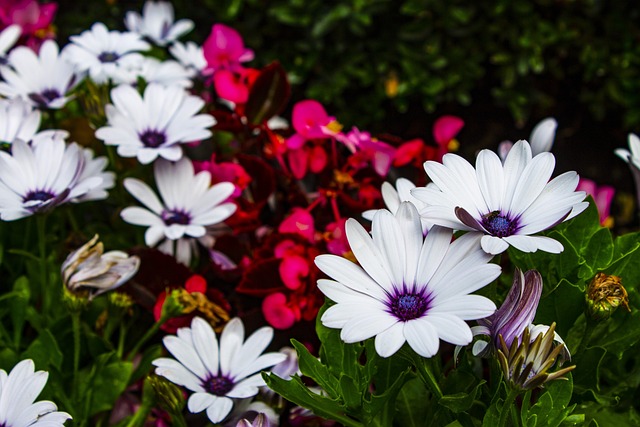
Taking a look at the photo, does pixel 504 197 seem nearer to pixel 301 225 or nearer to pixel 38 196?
pixel 301 225

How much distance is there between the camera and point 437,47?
2471 millimetres

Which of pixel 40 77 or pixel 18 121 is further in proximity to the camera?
pixel 40 77

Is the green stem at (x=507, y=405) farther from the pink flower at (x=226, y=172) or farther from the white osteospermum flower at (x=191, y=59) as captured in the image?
the white osteospermum flower at (x=191, y=59)

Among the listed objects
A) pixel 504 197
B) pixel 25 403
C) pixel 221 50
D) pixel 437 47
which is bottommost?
pixel 437 47

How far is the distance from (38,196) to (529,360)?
2.07ft

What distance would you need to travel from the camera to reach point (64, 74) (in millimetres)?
1252

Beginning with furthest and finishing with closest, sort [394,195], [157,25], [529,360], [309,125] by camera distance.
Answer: [157,25]
[309,125]
[394,195]
[529,360]

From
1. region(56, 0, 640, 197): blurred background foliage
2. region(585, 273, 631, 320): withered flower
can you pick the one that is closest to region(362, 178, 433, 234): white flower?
region(585, 273, 631, 320): withered flower

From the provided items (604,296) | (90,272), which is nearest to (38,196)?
(90,272)

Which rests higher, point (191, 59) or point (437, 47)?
point (191, 59)

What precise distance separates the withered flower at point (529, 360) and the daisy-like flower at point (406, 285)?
44 millimetres

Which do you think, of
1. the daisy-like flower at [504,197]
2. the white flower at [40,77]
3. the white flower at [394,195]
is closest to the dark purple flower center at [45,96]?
the white flower at [40,77]

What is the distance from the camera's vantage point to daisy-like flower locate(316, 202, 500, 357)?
0.71m

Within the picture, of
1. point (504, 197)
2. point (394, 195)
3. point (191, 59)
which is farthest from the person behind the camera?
point (191, 59)
